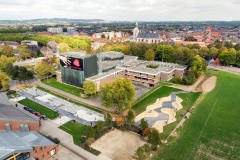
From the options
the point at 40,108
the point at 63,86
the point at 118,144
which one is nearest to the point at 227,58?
the point at 63,86

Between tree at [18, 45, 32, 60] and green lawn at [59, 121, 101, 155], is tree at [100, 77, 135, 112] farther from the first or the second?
tree at [18, 45, 32, 60]

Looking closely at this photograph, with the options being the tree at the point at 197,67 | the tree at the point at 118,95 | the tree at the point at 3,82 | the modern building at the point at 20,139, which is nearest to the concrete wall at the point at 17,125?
the modern building at the point at 20,139

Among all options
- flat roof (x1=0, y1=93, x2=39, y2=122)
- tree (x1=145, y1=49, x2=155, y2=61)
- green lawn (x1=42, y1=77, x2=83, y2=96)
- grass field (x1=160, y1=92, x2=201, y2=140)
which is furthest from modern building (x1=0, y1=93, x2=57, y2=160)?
tree (x1=145, y1=49, x2=155, y2=61)

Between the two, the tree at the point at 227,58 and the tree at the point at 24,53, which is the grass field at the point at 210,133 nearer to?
the tree at the point at 227,58

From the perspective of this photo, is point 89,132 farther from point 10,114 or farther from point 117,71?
point 117,71

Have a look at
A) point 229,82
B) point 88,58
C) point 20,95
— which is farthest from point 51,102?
point 229,82
